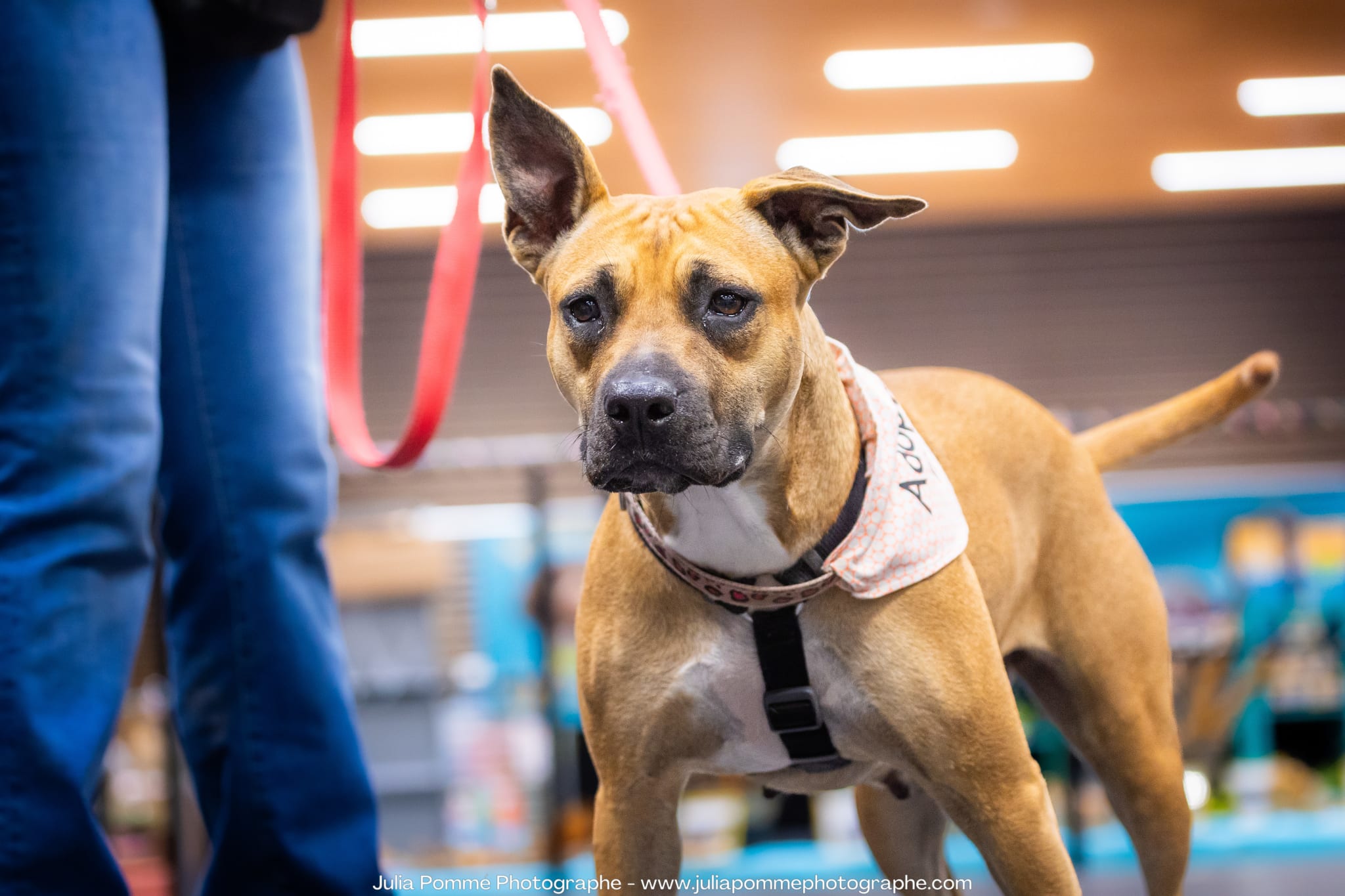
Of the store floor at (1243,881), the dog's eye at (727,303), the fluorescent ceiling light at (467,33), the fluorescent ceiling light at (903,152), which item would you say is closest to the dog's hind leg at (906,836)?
the dog's eye at (727,303)

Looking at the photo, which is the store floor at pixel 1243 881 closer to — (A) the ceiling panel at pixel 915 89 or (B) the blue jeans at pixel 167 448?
(B) the blue jeans at pixel 167 448

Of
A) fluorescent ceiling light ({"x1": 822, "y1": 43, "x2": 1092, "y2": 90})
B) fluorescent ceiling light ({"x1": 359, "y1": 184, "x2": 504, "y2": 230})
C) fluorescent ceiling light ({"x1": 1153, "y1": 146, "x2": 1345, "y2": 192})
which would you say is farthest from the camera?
fluorescent ceiling light ({"x1": 1153, "y1": 146, "x2": 1345, "y2": 192})

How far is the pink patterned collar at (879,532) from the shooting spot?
4.97ft

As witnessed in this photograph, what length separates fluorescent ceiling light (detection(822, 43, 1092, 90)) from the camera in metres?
8.27

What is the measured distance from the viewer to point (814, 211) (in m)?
1.60

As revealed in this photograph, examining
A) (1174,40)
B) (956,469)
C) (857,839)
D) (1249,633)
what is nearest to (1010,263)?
(1174,40)

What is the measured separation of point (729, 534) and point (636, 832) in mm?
429

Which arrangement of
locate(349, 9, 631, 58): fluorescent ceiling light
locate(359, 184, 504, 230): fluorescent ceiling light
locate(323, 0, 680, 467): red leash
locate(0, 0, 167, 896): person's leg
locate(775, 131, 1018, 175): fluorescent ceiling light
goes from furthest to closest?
locate(359, 184, 504, 230): fluorescent ceiling light
locate(775, 131, 1018, 175): fluorescent ceiling light
locate(349, 9, 631, 58): fluorescent ceiling light
locate(323, 0, 680, 467): red leash
locate(0, 0, 167, 896): person's leg

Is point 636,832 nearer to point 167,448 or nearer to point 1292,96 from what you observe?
point 167,448

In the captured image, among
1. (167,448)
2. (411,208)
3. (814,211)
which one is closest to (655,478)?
(814,211)

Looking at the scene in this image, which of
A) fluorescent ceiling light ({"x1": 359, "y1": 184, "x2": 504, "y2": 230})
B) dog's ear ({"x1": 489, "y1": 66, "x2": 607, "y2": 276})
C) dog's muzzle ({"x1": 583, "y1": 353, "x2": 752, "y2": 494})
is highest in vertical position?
fluorescent ceiling light ({"x1": 359, "y1": 184, "x2": 504, "y2": 230})

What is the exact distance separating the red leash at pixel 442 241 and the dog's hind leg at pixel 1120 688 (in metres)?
0.91

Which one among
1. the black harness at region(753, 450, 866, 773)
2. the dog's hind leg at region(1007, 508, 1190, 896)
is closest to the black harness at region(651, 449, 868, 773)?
the black harness at region(753, 450, 866, 773)

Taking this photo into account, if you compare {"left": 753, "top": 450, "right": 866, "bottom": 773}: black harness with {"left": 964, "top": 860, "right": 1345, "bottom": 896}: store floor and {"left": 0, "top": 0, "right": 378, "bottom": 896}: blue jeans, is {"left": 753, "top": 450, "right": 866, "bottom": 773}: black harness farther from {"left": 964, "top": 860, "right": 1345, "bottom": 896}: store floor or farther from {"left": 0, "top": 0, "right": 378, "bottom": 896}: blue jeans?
{"left": 964, "top": 860, "right": 1345, "bottom": 896}: store floor
